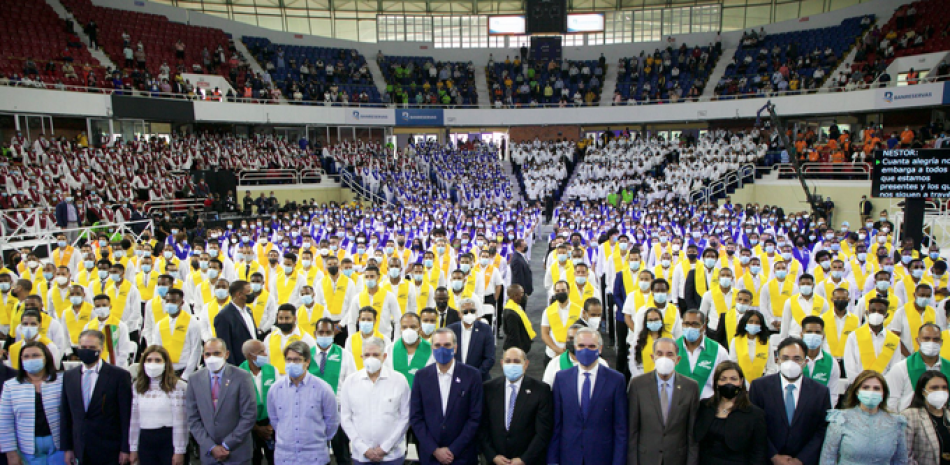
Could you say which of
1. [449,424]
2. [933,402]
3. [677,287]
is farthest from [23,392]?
[677,287]

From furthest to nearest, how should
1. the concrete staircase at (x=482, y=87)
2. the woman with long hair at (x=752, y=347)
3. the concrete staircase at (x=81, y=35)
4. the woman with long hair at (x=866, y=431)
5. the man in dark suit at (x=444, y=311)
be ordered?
the concrete staircase at (x=482, y=87), the concrete staircase at (x=81, y=35), the man in dark suit at (x=444, y=311), the woman with long hair at (x=752, y=347), the woman with long hair at (x=866, y=431)

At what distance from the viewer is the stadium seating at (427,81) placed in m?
35.9

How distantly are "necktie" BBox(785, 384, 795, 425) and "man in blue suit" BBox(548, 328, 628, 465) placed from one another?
1.20 meters

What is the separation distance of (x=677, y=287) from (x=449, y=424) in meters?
5.04

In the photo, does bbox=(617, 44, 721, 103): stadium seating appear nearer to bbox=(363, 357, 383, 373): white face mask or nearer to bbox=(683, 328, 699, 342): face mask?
bbox=(683, 328, 699, 342): face mask

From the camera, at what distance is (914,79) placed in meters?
23.6

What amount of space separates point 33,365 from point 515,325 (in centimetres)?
405

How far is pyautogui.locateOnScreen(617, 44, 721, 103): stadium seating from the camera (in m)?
34.3

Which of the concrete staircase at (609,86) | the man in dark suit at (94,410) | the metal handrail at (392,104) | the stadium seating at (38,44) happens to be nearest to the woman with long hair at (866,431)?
the man in dark suit at (94,410)

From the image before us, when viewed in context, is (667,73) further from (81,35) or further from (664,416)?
(664,416)

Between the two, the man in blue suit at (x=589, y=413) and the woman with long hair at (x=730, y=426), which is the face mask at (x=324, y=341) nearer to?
the man in blue suit at (x=589, y=413)

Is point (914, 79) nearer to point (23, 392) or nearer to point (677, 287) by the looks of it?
point (677, 287)

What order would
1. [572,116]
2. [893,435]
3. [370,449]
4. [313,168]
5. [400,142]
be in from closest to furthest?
[893,435] < [370,449] < [313,168] < [572,116] < [400,142]

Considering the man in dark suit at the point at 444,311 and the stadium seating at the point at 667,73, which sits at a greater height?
the stadium seating at the point at 667,73
